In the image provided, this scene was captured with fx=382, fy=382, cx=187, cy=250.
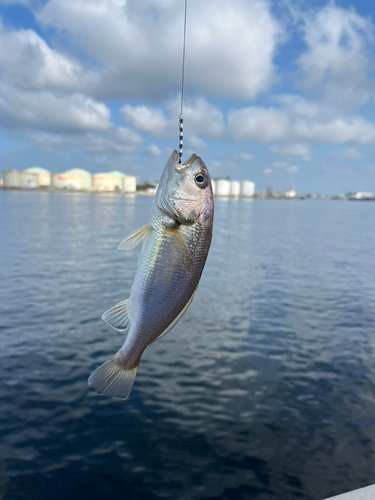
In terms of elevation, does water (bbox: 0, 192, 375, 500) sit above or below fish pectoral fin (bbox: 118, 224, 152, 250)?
below

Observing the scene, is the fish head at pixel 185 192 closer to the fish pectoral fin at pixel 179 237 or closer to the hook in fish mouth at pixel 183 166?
the hook in fish mouth at pixel 183 166

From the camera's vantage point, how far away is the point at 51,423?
32.1 feet

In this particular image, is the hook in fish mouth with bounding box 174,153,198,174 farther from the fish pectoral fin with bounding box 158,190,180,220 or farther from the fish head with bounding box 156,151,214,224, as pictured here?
the fish pectoral fin with bounding box 158,190,180,220

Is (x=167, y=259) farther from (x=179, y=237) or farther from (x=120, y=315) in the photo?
(x=120, y=315)

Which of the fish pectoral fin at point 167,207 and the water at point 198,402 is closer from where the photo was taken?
the fish pectoral fin at point 167,207

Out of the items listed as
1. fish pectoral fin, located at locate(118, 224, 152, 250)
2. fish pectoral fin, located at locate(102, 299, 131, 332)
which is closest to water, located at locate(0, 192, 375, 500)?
→ fish pectoral fin, located at locate(102, 299, 131, 332)

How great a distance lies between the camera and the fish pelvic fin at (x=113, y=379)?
4289mm

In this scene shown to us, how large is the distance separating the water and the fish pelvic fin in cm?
477

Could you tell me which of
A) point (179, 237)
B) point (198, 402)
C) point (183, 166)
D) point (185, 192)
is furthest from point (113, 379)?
point (198, 402)

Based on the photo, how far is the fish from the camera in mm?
4238

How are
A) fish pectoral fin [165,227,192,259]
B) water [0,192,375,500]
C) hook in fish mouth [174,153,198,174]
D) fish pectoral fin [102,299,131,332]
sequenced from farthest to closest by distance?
1. water [0,192,375,500]
2. fish pectoral fin [102,299,131,332]
3. hook in fish mouth [174,153,198,174]
4. fish pectoral fin [165,227,192,259]

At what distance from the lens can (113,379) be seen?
437 centimetres

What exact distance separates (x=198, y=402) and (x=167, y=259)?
7.99 m

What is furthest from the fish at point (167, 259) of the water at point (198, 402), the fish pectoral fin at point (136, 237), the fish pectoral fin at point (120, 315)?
the water at point (198, 402)
